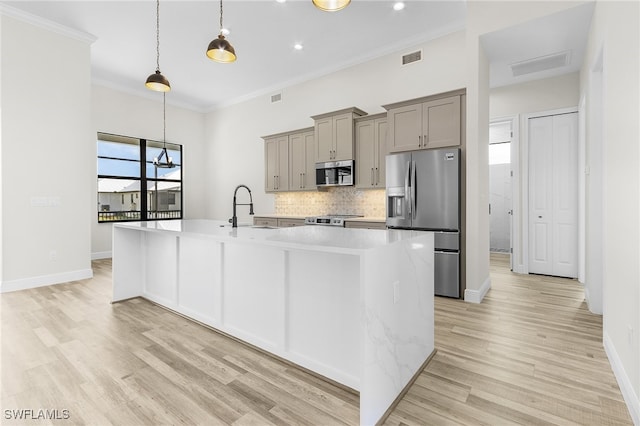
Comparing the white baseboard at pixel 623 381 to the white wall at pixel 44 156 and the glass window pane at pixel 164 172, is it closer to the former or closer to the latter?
the white wall at pixel 44 156

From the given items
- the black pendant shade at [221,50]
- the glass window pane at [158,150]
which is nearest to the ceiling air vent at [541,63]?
the black pendant shade at [221,50]

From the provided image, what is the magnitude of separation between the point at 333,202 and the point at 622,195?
409 cm

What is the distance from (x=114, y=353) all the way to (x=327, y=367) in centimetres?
164

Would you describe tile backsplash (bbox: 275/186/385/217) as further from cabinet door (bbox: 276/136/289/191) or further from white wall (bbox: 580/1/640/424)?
white wall (bbox: 580/1/640/424)

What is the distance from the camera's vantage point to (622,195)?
1987 mm

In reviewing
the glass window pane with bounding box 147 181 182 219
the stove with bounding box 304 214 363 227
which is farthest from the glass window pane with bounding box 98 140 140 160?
the stove with bounding box 304 214 363 227

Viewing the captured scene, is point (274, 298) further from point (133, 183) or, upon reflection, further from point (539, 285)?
point (133, 183)

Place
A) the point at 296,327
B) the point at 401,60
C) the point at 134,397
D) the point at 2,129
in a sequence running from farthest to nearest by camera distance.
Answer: the point at 401,60 → the point at 2,129 → the point at 296,327 → the point at 134,397

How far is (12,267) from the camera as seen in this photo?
416cm

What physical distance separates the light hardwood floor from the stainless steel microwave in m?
2.53

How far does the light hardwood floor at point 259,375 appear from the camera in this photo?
1.72 m

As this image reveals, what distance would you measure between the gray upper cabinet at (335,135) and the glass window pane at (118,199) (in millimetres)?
4422

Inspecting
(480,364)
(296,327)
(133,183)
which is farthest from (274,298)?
(133,183)

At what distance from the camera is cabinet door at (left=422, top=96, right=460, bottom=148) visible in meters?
3.80
